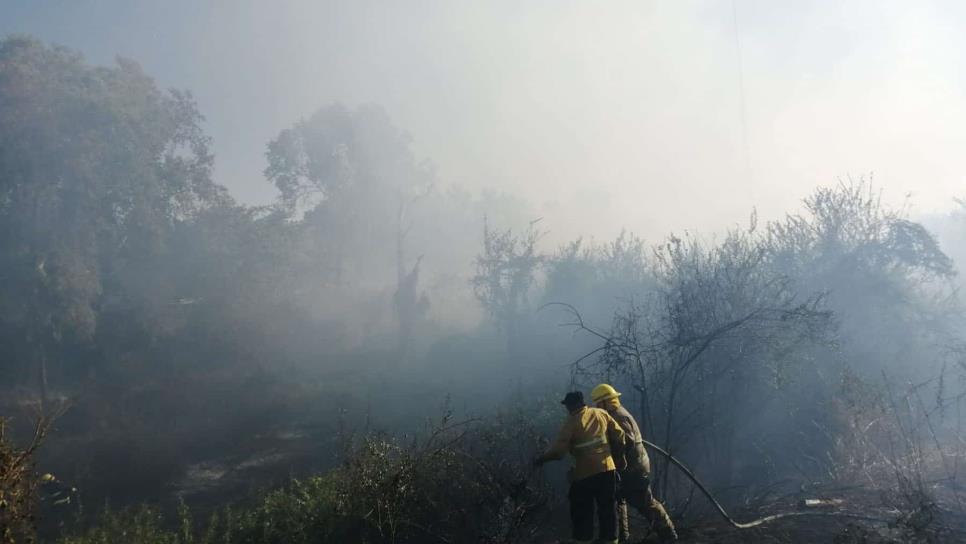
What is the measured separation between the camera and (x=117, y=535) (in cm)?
937

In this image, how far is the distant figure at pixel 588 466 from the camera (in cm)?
655

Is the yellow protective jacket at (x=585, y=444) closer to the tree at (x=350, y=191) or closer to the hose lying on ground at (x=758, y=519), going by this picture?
the hose lying on ground at (x=758, y=519)

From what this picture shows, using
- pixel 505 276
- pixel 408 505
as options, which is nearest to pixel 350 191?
pixel 505 276

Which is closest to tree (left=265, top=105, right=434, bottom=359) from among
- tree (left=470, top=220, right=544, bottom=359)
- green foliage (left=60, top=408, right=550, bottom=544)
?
tree (left=470, top=220, right=544, bottom=359)

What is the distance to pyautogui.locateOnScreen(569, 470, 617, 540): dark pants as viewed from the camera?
6656 mm

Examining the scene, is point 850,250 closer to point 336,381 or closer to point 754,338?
point 754,338

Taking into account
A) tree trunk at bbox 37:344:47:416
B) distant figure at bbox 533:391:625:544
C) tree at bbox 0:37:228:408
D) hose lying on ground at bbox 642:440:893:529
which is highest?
tree at bbox 0:37:228:408

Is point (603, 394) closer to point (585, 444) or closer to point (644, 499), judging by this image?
point (585, 444)

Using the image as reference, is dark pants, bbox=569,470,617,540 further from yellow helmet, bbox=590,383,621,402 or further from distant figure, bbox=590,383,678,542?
yellow helmet, bbox=590,383,621,402

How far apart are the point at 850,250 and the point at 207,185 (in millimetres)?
31889

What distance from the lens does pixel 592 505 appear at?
6.75 meters

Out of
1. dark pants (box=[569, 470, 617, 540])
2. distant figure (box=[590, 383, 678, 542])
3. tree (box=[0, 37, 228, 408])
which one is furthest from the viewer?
tree (box=[0, 37, 228, 408])

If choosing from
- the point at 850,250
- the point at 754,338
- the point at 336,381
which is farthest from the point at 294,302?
the point at 754,338

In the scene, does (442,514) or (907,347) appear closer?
(442,514)
